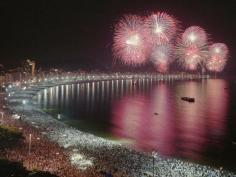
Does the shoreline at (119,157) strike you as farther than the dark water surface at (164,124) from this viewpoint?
No

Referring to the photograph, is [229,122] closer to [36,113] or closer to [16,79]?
[36,113]

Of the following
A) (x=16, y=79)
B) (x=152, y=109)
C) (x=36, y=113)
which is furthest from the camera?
(x=16, y=79)

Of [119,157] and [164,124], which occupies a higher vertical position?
[119,157]

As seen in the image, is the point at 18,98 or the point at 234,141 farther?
the point at 18,98

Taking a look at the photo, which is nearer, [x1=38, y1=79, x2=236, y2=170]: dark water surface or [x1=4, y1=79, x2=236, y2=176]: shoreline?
[x1=4, y1=79, x2=236, y2=176]: shoreline

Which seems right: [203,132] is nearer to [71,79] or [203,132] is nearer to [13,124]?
[13,124]

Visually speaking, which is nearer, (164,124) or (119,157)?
(119,157)

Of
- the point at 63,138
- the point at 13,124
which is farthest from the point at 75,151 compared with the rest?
the point at 13,124

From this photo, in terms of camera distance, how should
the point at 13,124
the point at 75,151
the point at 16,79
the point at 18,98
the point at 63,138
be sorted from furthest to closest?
1. the point at 16,79
2. the point at 18,98
3. the point at 13,124
4. the point at 63,138
5. the point at 75,151

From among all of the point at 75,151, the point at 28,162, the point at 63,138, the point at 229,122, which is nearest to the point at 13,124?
the point at 63,138
